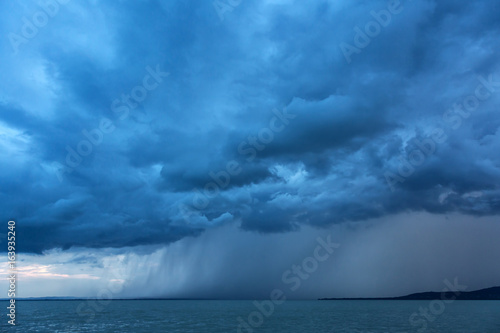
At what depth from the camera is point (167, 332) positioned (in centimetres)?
8894

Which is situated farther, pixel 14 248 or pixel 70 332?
pixel 70 332

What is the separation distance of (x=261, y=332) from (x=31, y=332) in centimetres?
5484

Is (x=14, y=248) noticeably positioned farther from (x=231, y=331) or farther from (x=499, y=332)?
(x=499, y=332)

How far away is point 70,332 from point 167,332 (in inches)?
900

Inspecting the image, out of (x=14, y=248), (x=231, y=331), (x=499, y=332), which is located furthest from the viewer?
A: (x=231, y=331)

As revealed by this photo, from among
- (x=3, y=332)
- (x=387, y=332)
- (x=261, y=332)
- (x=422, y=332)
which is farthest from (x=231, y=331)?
(x=3, y=332)

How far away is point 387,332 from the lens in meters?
82.2

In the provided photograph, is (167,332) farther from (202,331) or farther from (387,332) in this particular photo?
(387,332)

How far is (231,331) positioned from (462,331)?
2052 inches

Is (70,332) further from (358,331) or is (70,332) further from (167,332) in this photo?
(358,331)

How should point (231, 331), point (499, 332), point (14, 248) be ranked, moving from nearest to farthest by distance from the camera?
point (14, 248)
point (499, 332)
point (231, 331)

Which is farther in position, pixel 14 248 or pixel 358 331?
pixel 358 331

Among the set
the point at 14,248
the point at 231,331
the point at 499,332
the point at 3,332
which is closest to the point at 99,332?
the point at 3,332

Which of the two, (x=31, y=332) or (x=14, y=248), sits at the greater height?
(x=14, y=248)
